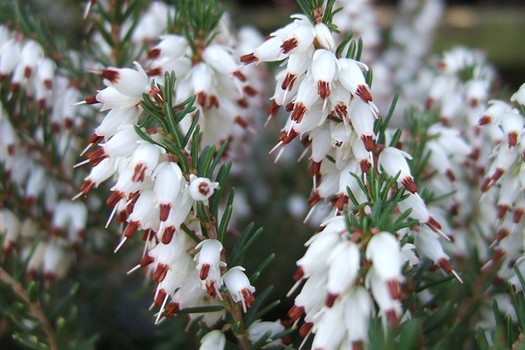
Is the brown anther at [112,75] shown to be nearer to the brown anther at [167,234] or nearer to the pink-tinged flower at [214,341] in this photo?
the brown anther at [167,234]

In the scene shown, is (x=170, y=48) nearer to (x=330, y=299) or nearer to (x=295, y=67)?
(x=295, y=67)

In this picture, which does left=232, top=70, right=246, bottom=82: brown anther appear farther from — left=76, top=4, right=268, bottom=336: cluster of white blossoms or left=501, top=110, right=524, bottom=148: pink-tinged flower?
left=501, top=110, right=524, bottom=148: pink-tinged flower

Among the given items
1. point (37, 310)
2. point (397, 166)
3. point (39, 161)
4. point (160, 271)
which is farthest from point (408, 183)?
point (39, 161)

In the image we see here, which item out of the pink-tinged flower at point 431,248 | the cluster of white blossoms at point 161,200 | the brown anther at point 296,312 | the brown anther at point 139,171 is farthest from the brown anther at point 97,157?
the pink-tinged flower at point 431,248

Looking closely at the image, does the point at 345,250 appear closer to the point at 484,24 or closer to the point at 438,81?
the point at 438,81

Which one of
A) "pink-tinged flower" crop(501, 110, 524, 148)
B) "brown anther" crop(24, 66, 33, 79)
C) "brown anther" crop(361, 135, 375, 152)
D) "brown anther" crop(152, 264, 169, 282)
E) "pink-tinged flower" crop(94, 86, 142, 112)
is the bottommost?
"brown anther" crop(152, 264, 169, 282)

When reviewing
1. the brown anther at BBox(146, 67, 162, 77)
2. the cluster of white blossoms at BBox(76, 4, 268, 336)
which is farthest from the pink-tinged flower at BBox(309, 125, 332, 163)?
the brown anther at BBox(146, 67, 162, 77)
